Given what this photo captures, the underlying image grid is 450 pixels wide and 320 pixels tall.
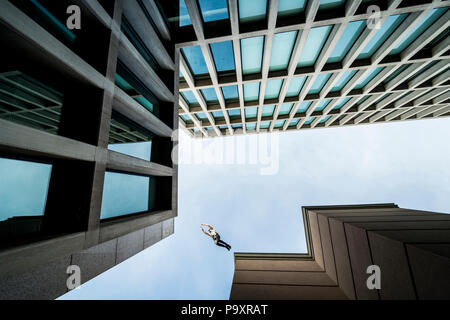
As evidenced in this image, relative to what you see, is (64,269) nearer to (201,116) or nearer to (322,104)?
(201,116)

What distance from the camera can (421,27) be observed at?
1093 centimetres

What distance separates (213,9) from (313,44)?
685 centimetres

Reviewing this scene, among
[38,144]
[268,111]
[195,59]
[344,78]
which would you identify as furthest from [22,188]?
[268,111]

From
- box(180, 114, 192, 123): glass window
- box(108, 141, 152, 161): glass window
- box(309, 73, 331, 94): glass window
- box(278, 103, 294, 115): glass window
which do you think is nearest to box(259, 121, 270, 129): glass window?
box(278, 103, 294, 115): glass window

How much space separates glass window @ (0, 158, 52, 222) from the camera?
12.4 ft

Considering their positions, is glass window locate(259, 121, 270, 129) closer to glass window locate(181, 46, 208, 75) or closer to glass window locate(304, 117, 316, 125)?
glass window locate(304, 117, 316, 125)

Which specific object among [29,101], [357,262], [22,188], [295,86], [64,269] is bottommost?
[357,262]

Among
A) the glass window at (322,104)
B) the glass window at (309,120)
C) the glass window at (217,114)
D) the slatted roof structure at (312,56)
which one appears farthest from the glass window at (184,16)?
the glass window at (309,120)

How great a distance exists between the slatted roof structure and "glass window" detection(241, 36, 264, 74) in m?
0.07

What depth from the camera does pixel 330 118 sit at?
23.2m
